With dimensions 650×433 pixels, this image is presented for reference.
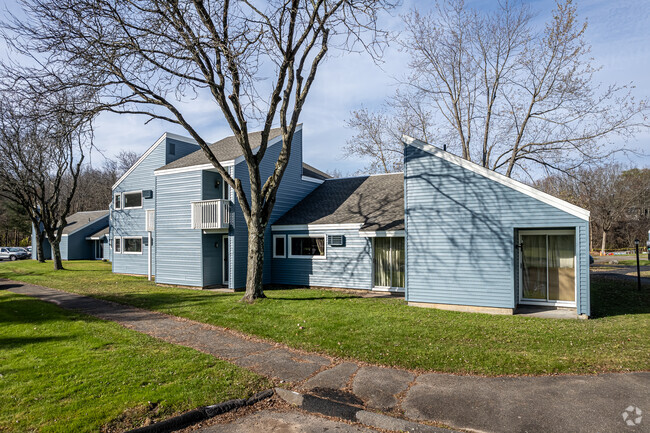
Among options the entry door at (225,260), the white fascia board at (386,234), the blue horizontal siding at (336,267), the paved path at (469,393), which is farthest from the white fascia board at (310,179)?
the paved path at (469,393)

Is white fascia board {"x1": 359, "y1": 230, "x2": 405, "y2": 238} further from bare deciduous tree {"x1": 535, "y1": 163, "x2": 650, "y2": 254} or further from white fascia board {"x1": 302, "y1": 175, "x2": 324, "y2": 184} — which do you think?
bare deciduous tree {"x1": 535, "y1": 163, "x2": 650, "y2": 254}

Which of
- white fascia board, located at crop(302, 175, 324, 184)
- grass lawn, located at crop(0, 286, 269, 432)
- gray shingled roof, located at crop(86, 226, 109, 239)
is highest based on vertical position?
white fascia board, located at crop(302, 175, 324, 184)

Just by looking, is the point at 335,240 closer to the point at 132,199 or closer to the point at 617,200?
the point at 132,199

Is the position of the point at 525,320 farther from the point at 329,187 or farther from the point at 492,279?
the point at 329,187

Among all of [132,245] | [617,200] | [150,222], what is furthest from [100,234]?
[617,200]

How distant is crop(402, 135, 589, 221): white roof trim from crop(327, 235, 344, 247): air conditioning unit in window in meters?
5.42

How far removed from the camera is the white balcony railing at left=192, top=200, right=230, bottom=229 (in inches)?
614

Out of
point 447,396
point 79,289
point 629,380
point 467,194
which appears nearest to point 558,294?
point 467,194

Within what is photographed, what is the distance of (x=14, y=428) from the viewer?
436cm

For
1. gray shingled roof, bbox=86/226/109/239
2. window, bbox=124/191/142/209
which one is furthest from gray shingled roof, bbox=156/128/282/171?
gray shingled roof, bbox=86/226/109/239

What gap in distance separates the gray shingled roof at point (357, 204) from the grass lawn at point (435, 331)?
11.3 feet

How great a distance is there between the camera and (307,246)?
55.3 ft

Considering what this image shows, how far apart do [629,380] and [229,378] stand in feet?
20.8

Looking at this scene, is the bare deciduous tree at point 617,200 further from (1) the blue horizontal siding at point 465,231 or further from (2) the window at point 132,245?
(2) the window at point 132,245
